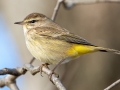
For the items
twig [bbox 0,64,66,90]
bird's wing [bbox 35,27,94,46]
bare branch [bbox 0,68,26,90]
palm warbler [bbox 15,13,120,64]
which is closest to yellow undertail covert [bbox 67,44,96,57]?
palm warbler [bbox 15,13,120,64]

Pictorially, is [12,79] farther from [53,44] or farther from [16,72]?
[53,44]

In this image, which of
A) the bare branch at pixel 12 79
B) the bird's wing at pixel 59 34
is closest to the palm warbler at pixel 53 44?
the bird's wing at pixel 59 34

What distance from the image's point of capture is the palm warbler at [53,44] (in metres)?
5.35

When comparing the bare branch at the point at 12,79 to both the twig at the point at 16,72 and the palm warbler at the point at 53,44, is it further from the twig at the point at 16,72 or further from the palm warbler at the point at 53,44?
the palm warbler at the point at 53,44

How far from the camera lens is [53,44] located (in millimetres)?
5590

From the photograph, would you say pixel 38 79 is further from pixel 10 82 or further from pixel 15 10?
pixel 10 82

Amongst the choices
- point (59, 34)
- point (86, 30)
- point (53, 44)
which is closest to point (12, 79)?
point (53, 44)

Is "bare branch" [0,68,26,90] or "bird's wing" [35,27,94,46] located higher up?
"bird's wing" [35,27,94,46]

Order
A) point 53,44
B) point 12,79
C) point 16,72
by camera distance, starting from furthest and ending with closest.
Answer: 1. point 53,44
2. point 12,79
3. point 16,72

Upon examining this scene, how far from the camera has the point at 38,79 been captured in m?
7.40

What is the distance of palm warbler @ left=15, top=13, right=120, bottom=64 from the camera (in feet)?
17.5

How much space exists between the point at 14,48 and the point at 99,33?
1900 mm

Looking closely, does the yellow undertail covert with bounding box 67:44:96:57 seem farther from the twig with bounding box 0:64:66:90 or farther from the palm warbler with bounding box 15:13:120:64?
the twig with bounding box 0:64:66:90

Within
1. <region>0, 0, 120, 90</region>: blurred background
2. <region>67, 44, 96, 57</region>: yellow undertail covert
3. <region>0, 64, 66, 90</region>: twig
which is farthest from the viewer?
<region>0, 0, 120, 90</region>: blurred background
